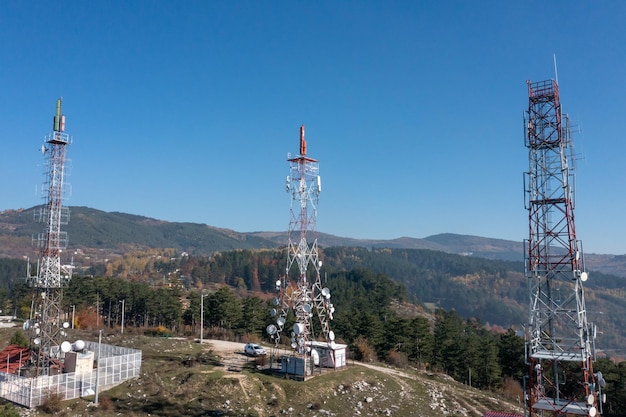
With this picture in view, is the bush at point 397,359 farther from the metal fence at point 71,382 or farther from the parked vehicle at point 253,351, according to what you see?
the metal fence at point 71,382

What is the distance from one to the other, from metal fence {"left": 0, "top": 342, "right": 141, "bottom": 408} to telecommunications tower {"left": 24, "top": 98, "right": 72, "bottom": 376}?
7.10ft

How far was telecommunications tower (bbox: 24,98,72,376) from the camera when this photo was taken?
39.4m

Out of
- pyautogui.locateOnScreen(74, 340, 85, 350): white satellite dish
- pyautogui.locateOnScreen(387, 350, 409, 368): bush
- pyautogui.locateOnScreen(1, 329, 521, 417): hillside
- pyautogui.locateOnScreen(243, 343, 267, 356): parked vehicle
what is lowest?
pyautogui.locateOnScreen(387, 350, 409, 368): bush

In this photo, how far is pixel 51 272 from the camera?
39469mm

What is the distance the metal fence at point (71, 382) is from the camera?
3556cm

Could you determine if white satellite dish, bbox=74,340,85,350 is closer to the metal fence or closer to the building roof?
the metal fence

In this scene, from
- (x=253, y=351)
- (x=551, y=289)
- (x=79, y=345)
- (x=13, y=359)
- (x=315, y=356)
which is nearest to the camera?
(x=551, y=289)

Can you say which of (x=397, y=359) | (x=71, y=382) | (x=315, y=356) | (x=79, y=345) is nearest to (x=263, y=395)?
(x=315, y=356)

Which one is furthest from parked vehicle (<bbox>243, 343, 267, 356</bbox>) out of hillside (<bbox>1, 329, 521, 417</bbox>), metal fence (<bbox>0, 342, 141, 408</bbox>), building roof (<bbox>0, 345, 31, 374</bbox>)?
building roof (<bbox>0, 345, 31, 374</bbox>)

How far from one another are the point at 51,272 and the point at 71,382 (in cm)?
877

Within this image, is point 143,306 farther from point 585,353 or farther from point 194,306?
point 585,353

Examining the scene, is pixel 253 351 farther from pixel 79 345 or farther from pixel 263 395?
pixel 79 345

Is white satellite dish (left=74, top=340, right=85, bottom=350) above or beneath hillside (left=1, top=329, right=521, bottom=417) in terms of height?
above

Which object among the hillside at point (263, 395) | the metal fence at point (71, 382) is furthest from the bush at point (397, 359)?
the metal fence at point (71, 382)
